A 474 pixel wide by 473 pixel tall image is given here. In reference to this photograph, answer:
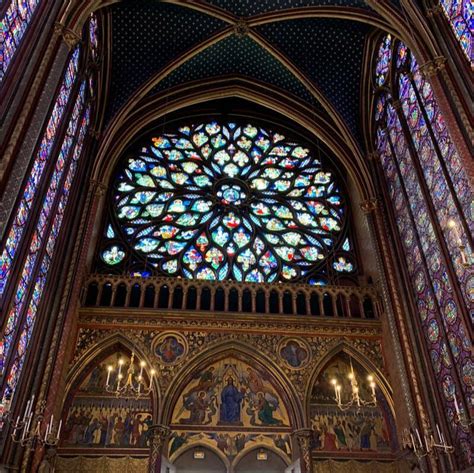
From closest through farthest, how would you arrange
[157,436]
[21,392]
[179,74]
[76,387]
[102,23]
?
[21,392] → [157,436] → [76,387] → [102,23] → [179,74]

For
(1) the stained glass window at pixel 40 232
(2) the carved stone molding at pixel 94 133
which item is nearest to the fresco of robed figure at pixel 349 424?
(1) the stained glass window at pixel 40 232

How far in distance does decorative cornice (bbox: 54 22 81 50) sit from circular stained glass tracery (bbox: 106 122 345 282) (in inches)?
231

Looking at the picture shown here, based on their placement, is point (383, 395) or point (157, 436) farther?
point (383, 395)

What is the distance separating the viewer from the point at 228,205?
49.2ft

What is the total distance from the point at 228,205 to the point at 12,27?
8254 millimetres

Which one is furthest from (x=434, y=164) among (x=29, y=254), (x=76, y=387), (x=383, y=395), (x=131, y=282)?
(x=76, y=387)

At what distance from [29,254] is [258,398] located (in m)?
6.10

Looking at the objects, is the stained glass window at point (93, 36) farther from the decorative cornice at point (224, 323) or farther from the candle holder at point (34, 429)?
the candle holder at point (34, 429)

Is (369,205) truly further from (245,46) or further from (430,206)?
(245,46)

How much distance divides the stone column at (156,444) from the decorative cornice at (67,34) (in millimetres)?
8039

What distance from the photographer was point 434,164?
10789 mm

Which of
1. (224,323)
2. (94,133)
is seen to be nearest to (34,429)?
(224,323)

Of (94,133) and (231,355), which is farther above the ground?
(94,133)

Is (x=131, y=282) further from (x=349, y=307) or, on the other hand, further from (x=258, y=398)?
(x=349, y=307)
